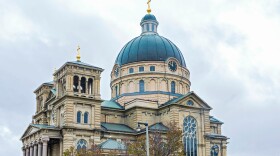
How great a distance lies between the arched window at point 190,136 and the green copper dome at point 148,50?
14235mm

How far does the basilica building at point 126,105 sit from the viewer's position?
67.1 m

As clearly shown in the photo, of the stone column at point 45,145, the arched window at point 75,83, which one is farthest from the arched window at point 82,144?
the arched window at point 75,83

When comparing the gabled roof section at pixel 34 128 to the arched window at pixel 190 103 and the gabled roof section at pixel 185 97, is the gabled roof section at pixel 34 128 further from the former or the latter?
the arched window at pixel 190 103

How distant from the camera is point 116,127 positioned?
7394 cm

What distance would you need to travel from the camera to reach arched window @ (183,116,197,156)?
73.3 metres

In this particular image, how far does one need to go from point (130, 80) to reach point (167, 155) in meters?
34.3

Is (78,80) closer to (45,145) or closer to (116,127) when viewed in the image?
(116,127)

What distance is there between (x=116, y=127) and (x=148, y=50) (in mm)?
17653

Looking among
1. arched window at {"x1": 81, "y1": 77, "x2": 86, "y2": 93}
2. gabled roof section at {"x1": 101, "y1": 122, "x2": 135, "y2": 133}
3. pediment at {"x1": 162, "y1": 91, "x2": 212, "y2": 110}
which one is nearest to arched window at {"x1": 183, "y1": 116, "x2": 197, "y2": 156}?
pediment at {"x1": 162, "y1": 91, "x2": 212, "y2": 110}

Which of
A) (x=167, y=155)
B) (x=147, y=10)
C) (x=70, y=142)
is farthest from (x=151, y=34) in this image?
(x=167, y=155)

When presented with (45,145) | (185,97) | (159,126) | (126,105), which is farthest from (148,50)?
(45,145)

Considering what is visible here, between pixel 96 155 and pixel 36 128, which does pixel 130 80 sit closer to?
pixel 36 128

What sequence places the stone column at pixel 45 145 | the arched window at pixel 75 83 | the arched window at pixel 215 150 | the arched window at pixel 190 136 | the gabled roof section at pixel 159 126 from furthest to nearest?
1. the arched window at pixel 215 150
2. the arched window at pixel 190 136
3. the gabled roof section at pixel 159 126
4. the arched window at pixel 75 83
5. the stone column at pixel 45 145

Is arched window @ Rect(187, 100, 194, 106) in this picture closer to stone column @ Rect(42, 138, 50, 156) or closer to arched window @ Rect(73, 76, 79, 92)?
arched window @ Rect(73, 76, 79, 92)
